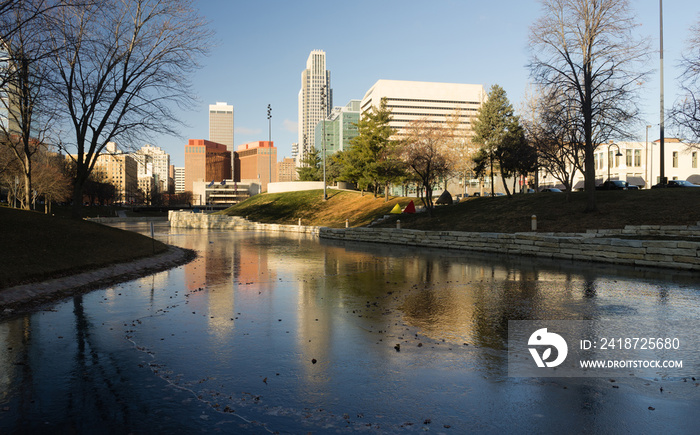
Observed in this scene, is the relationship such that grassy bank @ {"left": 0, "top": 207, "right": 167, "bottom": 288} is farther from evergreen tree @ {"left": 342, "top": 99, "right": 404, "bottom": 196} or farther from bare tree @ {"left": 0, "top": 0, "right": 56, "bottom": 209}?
evergreen tree @ {"left": 342, "top": 99, "right": 404, "bottom": 196}

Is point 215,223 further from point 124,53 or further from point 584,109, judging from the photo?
point 584,109

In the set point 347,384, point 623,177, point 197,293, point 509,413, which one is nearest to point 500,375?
point 509,413

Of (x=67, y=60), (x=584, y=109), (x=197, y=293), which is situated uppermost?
(x=67, y=60)

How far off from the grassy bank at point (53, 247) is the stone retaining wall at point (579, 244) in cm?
1461

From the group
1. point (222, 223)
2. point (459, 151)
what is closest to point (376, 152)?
point (459, 151)

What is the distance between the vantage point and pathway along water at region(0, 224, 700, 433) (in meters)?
4.01

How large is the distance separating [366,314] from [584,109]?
21871mm

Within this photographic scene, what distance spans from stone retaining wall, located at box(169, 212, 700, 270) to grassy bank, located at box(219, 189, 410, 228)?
53.7 ft

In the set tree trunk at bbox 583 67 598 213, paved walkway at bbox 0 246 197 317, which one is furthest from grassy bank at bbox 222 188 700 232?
paved walkway at bbox 0 246 197 317

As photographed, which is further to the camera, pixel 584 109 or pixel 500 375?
pixel 584 109

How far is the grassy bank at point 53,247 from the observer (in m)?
11.9

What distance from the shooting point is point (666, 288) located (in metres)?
10.6

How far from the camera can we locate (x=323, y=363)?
18.2ft

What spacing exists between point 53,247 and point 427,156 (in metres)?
27.5
